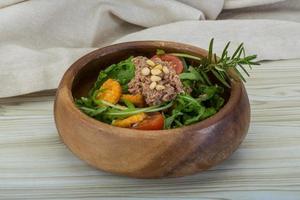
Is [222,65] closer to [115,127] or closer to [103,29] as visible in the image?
[115,127]

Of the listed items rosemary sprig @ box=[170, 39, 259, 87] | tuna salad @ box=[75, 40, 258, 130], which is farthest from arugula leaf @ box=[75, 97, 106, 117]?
rosemary sprig @ box=[170, 39, 259, 87]

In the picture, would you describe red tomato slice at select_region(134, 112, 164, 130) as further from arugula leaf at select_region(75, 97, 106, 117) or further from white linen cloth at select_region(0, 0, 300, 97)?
white linen cloth at select_region(0, 0, 300, 97)

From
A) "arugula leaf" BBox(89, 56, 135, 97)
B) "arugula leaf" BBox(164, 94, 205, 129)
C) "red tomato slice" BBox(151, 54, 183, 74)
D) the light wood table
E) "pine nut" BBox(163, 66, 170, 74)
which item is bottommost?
the light wood table

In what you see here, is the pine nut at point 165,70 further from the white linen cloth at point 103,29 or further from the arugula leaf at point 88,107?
the white linen cloth at point 103,29

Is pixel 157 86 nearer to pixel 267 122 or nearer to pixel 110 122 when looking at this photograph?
pixel 110 122

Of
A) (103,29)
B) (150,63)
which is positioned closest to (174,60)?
(150,63)

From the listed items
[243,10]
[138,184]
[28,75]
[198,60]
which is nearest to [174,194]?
[138,184]

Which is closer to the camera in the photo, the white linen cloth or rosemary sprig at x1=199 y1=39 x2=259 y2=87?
rosemary sprig at x1=199 y1=39 x2=259 y2=87
